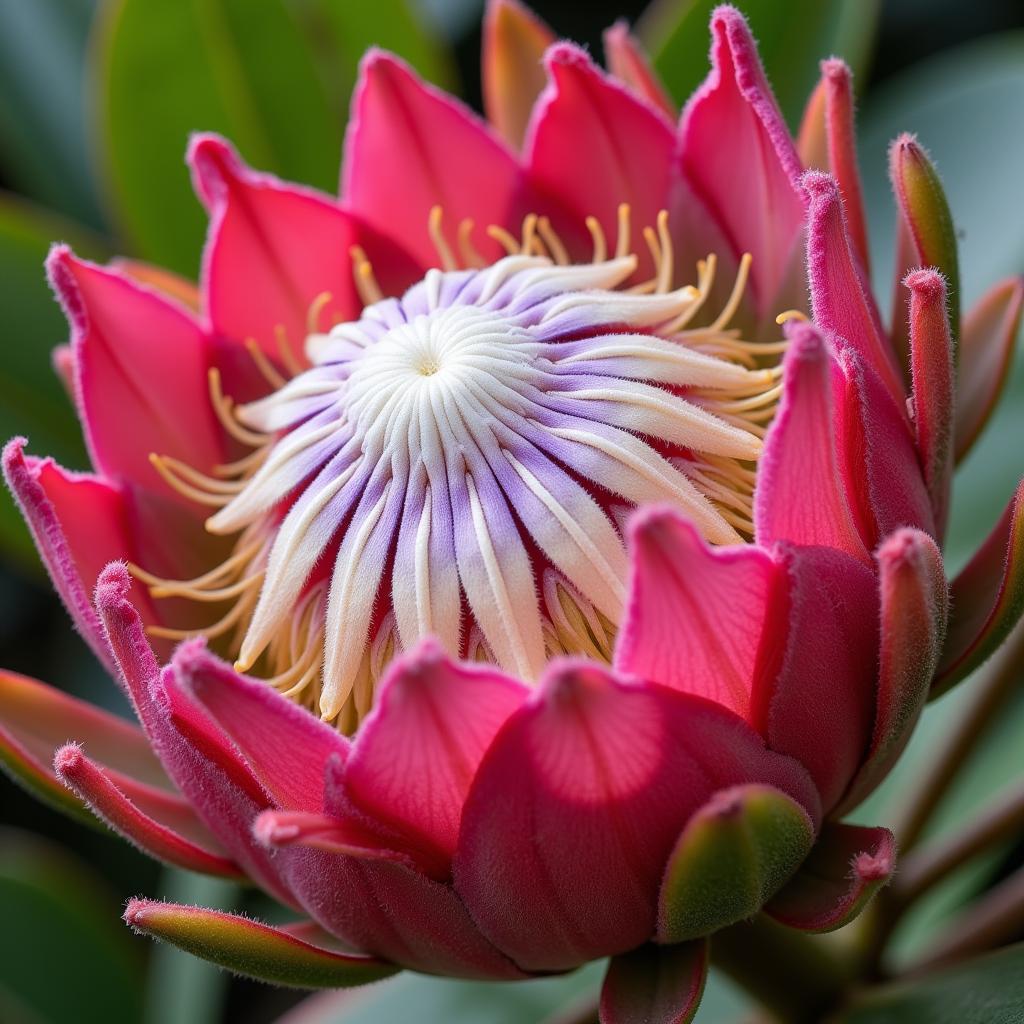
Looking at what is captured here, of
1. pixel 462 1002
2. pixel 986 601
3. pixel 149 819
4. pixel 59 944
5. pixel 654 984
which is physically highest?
pixel 149 819

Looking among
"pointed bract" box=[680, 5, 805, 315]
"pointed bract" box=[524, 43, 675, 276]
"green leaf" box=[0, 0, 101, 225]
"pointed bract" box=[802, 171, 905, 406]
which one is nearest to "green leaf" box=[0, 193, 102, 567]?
"green leaf" box=[0, 0, 101, 225]

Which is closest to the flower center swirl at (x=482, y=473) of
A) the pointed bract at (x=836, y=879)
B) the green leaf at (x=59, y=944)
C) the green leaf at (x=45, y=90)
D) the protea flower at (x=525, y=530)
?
the protea flower at (x=525, y=530)

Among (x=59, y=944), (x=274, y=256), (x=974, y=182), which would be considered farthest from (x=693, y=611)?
(x=59, y=944)

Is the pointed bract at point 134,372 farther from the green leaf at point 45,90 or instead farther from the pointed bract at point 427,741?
the green leaf at point 45,90

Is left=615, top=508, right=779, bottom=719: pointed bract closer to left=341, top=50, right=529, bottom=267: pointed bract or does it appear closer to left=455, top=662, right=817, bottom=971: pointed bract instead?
left=455, top=662, right=817, bottom=971: pointed bract

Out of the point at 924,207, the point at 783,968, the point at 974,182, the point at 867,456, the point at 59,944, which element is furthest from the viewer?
the point at 59,944

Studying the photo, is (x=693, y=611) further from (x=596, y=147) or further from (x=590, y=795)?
(x=596, y=147)
